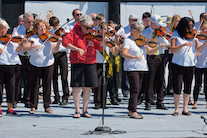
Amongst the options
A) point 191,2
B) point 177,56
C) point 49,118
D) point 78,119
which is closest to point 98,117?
point 78,119

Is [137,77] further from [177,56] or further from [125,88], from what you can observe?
[125,88]

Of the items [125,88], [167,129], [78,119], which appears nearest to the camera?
[167,129]

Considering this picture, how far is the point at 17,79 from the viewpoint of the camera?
339 inches

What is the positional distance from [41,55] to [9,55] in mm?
586

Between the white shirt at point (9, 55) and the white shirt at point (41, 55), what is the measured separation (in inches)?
12.5

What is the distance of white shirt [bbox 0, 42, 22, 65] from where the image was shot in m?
7.32

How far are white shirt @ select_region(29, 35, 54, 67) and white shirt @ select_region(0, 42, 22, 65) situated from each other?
1.04 ft

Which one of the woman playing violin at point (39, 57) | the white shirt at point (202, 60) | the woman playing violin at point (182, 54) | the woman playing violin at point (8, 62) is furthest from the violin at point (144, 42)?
the woman playing violin at point (8, 62)

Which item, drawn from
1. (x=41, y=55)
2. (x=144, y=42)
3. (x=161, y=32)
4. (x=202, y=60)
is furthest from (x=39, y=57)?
(x=202, y=60)

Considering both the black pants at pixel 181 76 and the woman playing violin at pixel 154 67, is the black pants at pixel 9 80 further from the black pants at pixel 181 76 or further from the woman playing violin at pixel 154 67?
the black pants at pixel 181 76

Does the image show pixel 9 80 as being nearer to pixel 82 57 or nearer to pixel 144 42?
pixel 82 57

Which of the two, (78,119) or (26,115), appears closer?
(78,119)

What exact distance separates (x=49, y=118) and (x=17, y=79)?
1.84 metres

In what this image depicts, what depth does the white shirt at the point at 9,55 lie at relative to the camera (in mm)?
7316
